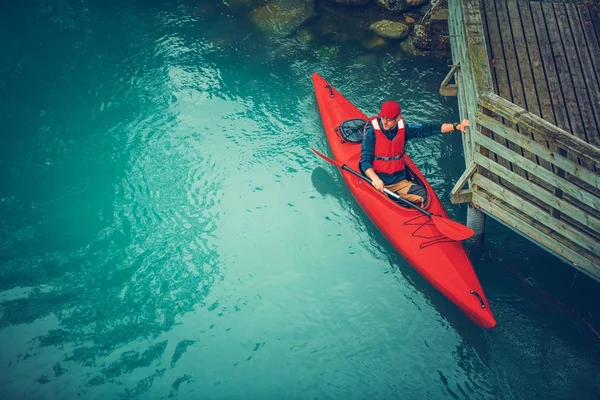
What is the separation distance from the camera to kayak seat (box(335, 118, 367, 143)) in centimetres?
709

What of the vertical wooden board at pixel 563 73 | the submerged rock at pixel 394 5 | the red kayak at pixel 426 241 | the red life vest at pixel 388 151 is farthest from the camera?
the submerged rock at pixel 394 5

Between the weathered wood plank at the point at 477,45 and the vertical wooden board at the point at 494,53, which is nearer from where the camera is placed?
the weathered wood plank at the point at 477,45

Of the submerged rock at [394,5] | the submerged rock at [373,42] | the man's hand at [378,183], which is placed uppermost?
the submerged rock at [394,5]

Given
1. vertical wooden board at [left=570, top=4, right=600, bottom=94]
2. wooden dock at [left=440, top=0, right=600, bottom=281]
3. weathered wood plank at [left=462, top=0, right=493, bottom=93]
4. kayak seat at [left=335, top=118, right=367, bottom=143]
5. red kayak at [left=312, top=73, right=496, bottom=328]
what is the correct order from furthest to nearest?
kayak seat at [left=335, top=118, right=367, bottom=143] → vertical wooden board at [left=570, top=4, right=600, bottom=94] → red kayak at [left=312, top=73, right=496, bottom=328] → weathered wood plank at [left=462, top=0, right=493, bottom=93] → wooden dock at [left=440, top=0, right=600, bottom=281]

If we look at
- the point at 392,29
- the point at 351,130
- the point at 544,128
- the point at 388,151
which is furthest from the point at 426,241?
the point at 392,29

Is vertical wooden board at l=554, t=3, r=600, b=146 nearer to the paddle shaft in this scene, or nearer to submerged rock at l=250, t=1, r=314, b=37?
the paddle shaft

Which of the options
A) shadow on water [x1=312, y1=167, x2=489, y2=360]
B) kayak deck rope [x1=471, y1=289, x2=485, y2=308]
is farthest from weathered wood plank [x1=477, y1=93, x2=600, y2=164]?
shadow on water [x1=312, y1=167, x2=489, y2=360]

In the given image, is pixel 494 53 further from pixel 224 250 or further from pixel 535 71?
pixel 224 250

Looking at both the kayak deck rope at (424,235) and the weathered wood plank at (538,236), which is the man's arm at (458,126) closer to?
the weathered wood plank at (538,236)

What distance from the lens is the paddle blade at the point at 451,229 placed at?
5.59 meters

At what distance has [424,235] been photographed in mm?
5910

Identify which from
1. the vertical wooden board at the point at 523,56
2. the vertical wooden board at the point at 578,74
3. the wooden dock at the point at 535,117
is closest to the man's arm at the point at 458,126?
the wooden dock at the point at 535,117

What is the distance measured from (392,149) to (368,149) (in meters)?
0.33

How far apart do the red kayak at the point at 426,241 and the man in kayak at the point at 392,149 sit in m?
0.21
